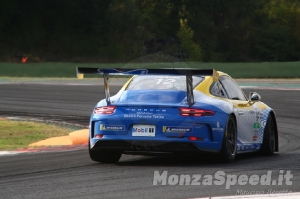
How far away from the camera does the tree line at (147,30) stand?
57031 millimetres

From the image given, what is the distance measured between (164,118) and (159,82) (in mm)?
823

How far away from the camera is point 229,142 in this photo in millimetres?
9461

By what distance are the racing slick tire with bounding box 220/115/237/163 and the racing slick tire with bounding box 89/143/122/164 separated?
53.1 inches

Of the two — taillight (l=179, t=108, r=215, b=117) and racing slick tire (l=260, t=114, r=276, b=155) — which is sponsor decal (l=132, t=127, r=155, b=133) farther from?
racing slick tire (l=260, t=114, r=276, b=155)

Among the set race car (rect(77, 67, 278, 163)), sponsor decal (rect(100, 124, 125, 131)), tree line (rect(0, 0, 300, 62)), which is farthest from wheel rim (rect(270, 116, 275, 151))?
tree line (rect(0, 0, 300, 62))

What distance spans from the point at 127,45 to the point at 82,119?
44.1 m

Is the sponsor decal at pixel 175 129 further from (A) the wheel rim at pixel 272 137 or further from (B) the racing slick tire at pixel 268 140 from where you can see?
(A) the wheel rim at pixel 272 137

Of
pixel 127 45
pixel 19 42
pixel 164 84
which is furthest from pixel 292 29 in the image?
pixel 164 84

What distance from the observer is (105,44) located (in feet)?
199

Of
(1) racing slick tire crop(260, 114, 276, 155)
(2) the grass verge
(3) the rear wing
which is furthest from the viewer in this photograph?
(2) the grass verge

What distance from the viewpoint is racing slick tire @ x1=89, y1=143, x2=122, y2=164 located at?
9.41 m

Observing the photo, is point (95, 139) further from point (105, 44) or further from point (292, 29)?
point (292, 29)

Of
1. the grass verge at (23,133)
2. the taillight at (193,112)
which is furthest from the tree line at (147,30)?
the taillight at (193,112)

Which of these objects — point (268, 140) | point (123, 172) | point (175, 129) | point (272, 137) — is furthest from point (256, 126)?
point (123, 172)
